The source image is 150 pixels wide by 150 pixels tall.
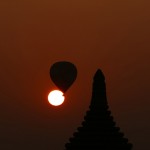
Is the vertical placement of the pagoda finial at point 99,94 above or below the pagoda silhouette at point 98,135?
above

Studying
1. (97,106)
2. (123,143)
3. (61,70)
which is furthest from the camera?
(61,70)

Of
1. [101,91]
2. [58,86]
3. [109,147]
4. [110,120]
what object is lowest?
[109,147]

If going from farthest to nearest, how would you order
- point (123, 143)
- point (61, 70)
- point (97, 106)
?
point (61, 70) < point (97, 106) < point (123, 143)

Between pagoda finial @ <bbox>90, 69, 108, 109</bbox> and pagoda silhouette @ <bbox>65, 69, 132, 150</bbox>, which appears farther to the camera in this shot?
pagoda finial @ <bbox>90, 69, 108, 109</bbox>

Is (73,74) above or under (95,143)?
above

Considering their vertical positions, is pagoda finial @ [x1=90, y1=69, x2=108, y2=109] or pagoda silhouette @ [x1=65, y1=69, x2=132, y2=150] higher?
pagoda finial @ [x1=90, y1=69, x2=108, y2=109]

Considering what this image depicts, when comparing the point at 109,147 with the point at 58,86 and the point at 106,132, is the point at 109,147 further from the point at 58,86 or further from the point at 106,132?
the point at 58,86

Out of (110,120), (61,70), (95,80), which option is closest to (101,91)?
(95,80)

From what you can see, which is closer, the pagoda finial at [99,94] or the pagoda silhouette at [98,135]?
the pagoda silhouette at [98,135]
